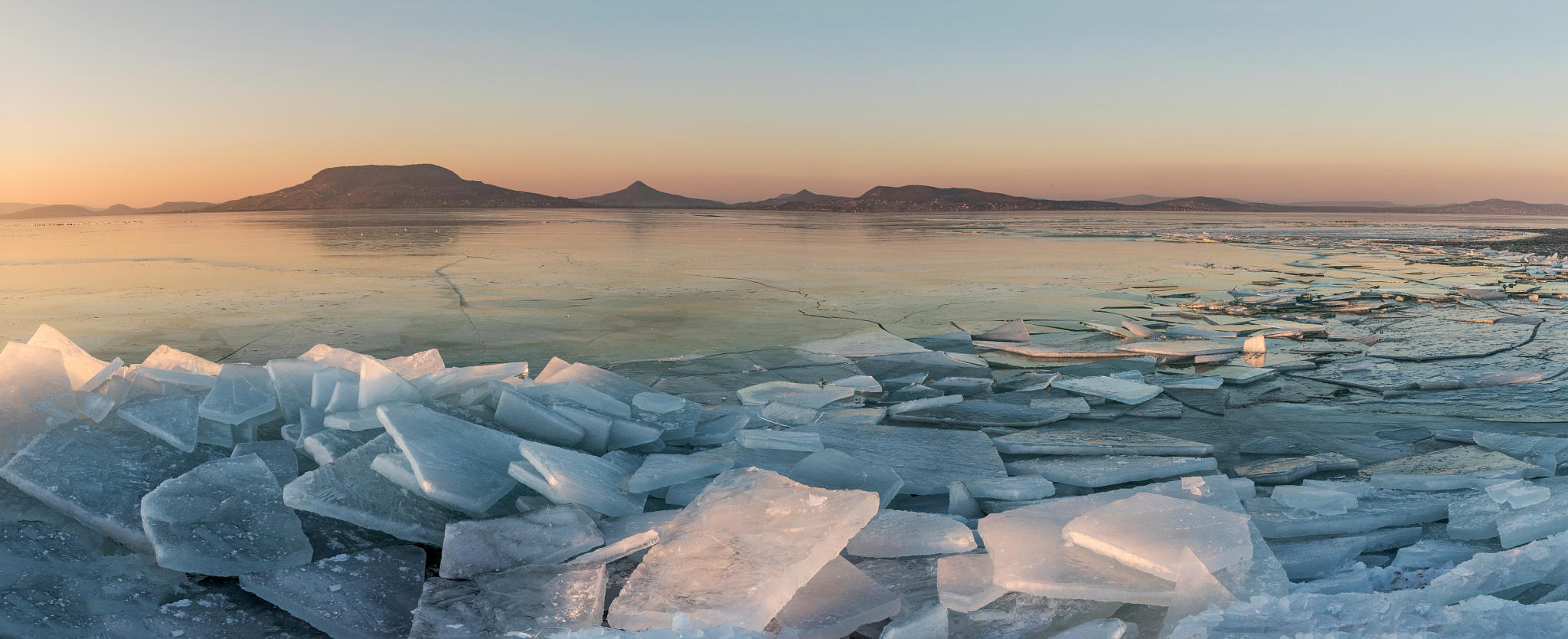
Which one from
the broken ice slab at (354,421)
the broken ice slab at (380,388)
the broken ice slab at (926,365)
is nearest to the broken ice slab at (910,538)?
the broken ice slab at (354,421)

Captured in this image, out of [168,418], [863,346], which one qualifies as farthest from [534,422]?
[863,346]

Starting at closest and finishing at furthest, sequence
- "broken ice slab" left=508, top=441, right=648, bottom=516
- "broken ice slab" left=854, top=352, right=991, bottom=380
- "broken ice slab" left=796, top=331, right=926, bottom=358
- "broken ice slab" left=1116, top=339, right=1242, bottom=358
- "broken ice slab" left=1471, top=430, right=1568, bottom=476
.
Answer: "broken ice slab" left=508, top=441, right=648, bottom=516, "broken ice slab" left=1471, top=430, right=1568, bottom=476, "broken ice slab" left=854, top=352, right=991, bottom=380, "broken ice slab" left=1116, top=339, right=1242, bottom=358, "broken ice slab" left=796, top=331, right=926, bottom=358

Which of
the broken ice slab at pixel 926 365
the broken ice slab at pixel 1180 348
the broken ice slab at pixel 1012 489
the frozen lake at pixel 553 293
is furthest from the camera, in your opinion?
the frozen lake at pixel 553 293

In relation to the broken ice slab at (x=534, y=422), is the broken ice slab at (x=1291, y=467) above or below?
below

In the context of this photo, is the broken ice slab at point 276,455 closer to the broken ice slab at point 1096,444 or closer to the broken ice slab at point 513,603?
the broken ice slab at point 513,603

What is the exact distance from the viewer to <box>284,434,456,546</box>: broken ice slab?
6.31 feet

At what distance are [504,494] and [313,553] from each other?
0.42 m

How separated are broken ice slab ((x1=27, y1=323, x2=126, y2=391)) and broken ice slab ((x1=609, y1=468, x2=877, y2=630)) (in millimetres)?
1934

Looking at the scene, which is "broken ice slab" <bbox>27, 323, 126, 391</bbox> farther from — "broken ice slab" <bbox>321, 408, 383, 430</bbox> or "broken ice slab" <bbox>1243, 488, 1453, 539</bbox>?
"broken ice slab" <bbox>1243, 488, 1453, 539</bbox>

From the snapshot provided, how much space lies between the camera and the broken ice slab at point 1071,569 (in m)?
1.61

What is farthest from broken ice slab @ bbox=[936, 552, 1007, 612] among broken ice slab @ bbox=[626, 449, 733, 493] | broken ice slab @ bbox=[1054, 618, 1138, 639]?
broken ice slab @ bbox=[626, 449, 733, 493]

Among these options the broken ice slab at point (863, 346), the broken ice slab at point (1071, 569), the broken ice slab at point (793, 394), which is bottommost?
the broken ice slab at point (793, 394)

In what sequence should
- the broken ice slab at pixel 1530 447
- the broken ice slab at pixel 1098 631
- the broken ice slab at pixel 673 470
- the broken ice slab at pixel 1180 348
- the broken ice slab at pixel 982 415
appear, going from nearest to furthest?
the broken ice slab at pixel 1098 631 → the broken ice slab at pixel 673 470 → the broken ice slab at pixel 1530 447 → the broken ice slab at pixel 982 415 → the broken ice slab at pixel 1180 348

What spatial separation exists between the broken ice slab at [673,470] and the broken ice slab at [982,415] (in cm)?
101
